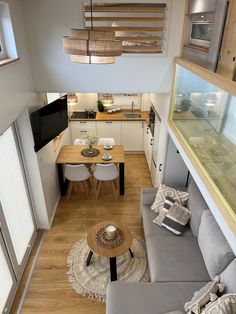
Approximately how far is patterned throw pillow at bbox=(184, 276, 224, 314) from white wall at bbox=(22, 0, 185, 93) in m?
2.61

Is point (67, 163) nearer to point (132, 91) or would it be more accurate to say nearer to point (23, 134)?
point (23, 134)

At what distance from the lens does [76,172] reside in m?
4.73

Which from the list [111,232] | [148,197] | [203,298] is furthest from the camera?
[148,197]

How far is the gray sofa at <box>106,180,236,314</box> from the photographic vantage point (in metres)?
2.44

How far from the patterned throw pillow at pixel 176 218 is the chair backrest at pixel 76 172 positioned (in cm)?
196

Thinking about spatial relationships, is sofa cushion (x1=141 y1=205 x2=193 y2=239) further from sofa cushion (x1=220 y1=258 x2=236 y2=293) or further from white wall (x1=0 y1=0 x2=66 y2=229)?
white wall (x1=0 y1=0 x2=66 y2=229)

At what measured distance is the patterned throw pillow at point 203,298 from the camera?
218 cm

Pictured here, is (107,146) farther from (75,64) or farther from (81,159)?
(75,64)

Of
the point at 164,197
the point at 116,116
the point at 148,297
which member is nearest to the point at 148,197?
the point at 164,197

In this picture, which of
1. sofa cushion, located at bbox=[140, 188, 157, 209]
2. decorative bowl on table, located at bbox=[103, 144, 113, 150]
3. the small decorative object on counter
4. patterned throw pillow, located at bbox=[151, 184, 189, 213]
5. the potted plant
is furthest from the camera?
the potted plant

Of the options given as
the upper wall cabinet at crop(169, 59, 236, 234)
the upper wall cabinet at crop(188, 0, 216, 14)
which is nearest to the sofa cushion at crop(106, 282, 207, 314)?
the upper wall cabinet at crop(169, 59, 236, 234)

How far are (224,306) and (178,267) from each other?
0.95 m

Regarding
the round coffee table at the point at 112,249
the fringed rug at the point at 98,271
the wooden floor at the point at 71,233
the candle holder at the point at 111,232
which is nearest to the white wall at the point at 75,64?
the candle holder at the point at 111,232

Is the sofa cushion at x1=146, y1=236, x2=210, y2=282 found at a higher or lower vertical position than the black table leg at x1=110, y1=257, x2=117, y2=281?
higher
